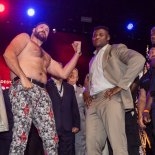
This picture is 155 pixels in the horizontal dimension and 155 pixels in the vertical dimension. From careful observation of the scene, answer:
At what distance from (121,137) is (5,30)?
6292mm

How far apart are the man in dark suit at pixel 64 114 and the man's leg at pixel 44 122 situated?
3.72ft

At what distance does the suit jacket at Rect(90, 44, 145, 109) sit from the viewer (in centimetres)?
429

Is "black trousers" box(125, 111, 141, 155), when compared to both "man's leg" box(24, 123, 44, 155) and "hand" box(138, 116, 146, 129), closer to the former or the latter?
"hand" box(138, 116, 146, 129)

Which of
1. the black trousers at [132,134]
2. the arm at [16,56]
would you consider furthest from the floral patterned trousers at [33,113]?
the black trousers at [132,134]

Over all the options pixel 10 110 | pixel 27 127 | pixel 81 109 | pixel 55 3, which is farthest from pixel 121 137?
pixel 55 3

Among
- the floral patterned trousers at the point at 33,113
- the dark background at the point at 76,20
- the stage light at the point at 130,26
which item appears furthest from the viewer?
the stage light at the point at 130,26

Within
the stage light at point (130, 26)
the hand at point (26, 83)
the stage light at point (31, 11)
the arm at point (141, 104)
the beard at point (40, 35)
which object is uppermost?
the stage light at point (31, 11)

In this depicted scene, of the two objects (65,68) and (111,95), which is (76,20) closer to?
(65,68)

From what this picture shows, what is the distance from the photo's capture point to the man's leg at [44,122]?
4.25m

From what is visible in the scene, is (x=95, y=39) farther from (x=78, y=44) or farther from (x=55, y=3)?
(x=55, y=3)

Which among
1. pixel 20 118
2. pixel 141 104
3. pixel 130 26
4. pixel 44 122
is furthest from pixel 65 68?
pixel 130 26

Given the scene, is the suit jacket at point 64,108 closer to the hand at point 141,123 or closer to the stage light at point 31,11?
the hand at point 141,123

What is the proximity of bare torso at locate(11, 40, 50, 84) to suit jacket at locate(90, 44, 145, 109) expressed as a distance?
30.3 inches

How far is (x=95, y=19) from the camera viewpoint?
32.1 ft
